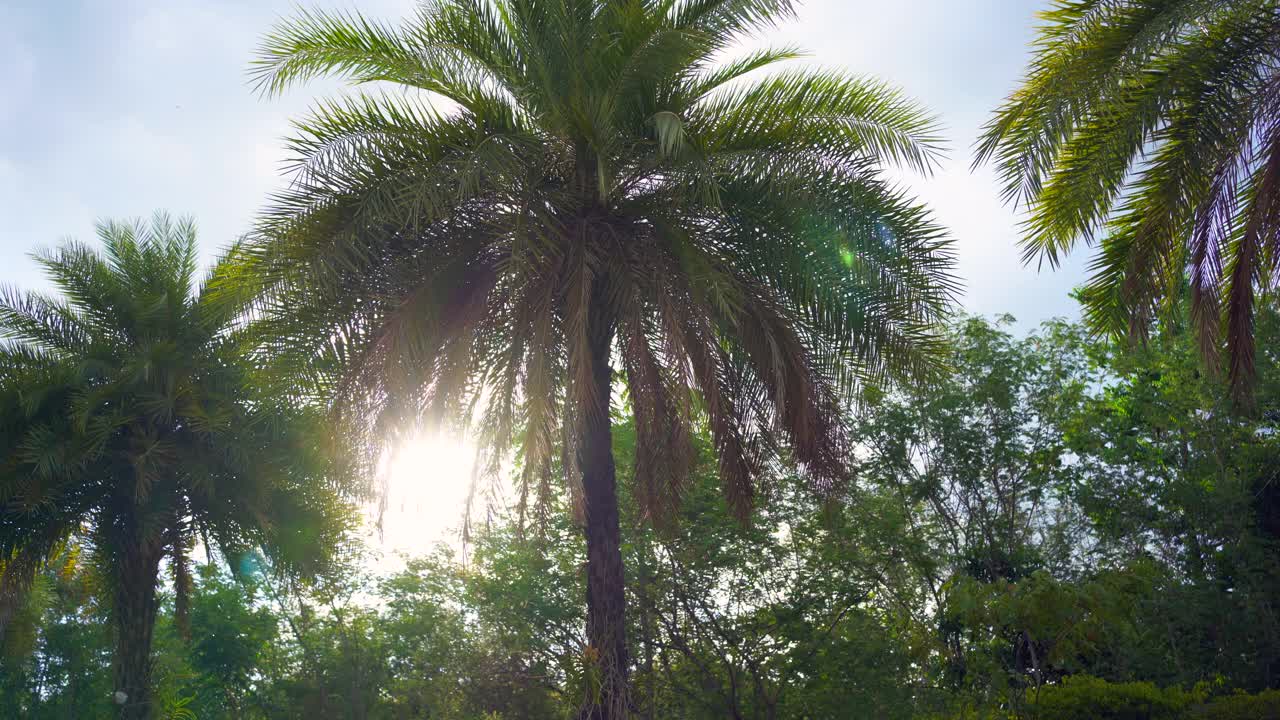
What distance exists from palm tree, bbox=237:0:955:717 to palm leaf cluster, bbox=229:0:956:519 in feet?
0.08

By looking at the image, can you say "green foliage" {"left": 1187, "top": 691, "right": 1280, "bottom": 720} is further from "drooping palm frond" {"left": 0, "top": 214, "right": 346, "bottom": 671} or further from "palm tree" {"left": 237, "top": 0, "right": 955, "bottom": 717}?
"drooping palm frond" {"left": 0, "top": 214, "right": 346, "bottom": 671}

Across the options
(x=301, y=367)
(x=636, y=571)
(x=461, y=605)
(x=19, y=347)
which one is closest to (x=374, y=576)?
(x=461, y=605)

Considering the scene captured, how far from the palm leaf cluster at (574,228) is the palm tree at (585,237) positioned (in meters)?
0.02

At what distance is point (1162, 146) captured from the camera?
8.02m

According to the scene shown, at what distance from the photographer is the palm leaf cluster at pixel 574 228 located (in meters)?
8.84

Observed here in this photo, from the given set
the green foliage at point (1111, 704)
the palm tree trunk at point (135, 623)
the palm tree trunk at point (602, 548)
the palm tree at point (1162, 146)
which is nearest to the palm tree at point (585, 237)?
the palm tree trunk at point (602, 548)

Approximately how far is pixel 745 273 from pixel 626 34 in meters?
2.72

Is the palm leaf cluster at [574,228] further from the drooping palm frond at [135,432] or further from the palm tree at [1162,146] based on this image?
the drooping palm frond at [135,432]

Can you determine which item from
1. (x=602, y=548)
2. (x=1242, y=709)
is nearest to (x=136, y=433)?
(x=602, y=548)

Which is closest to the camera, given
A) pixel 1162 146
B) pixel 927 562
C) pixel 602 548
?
pixel 1162 146

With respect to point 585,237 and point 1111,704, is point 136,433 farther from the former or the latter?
point 1111,704

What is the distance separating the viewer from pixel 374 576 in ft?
96.8

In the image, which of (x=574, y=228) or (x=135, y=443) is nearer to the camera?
(x=574, y=228)

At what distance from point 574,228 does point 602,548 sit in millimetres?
3139
